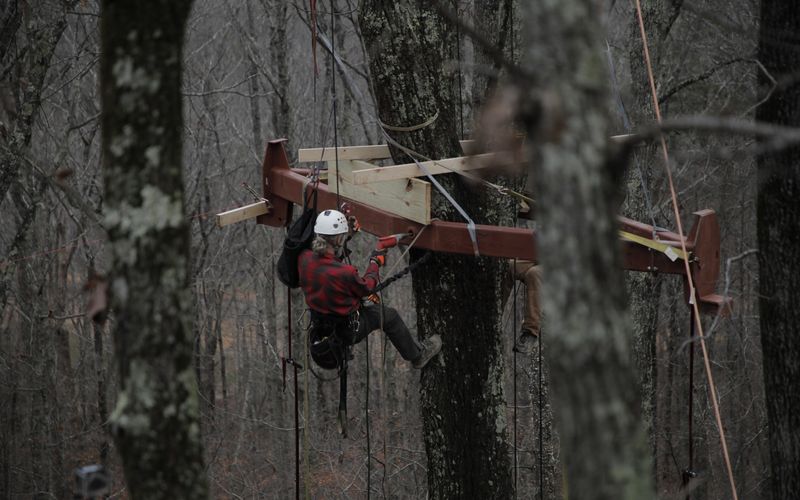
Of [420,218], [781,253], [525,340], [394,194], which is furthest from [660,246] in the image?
[525,340]

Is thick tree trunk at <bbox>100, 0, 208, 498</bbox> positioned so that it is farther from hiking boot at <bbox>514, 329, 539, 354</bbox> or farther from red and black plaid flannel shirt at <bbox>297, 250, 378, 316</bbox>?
hiking boot at <bbox>514, 329, 539, 354</bbox>

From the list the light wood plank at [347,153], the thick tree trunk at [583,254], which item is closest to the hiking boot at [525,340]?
the light wood plank at [347,153]

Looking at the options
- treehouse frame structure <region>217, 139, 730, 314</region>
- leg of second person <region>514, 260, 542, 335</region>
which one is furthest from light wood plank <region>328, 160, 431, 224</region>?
leg of second person <region>514, 260, 542, 335</region>

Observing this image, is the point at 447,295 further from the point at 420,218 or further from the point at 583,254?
the point at 583,254

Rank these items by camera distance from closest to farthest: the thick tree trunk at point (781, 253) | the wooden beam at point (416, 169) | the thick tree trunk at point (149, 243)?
1. the thick tree trunk at point (149, 243)
2. the thick tree trunk at point (781, 253)
3. the wooden beam at point (416, 169)

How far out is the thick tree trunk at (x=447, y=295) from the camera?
19.9ft

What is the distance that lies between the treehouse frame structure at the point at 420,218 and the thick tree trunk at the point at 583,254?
2.72 m

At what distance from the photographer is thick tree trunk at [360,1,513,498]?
6.06 m

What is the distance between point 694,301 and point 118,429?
323cm

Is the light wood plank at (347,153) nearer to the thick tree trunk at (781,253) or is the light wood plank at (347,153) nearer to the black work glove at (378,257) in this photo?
the black work glove at (378,257)

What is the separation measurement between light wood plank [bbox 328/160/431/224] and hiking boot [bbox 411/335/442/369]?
1.01m

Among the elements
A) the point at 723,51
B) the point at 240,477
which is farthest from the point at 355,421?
the point at 723,51

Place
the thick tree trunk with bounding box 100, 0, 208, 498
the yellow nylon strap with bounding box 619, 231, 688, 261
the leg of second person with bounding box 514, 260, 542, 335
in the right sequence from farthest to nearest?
1. the leg of second person with bounding box 514, 260, 542, 335
2. the yellow nylon strap with bounding box 619, 231, 688, 261
3. the thick tree trunk with bounding box 100, 0, 208, 498

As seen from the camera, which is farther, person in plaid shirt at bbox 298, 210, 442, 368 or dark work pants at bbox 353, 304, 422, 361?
dark work pants at bbox 353, 304, 422, 361
